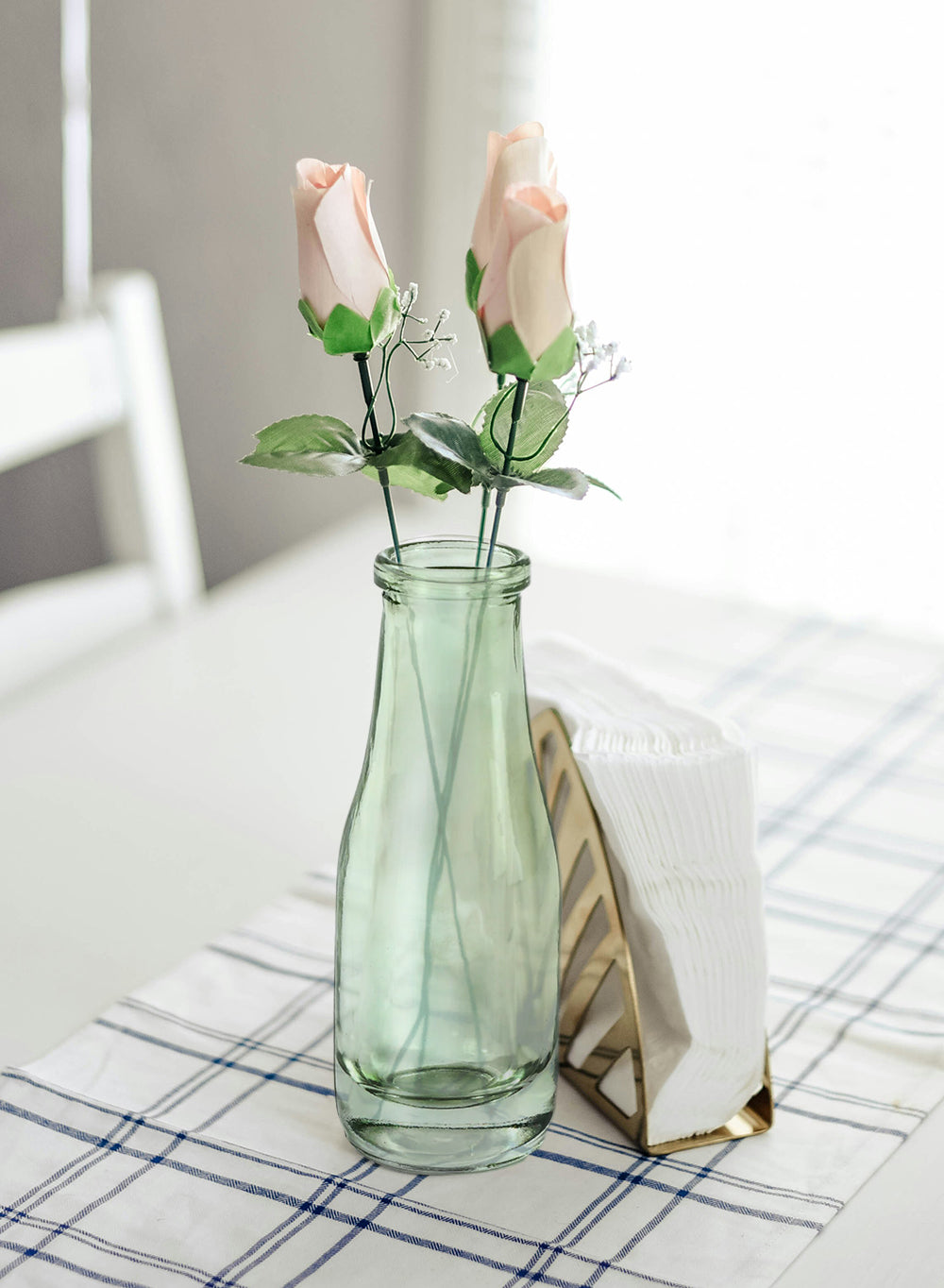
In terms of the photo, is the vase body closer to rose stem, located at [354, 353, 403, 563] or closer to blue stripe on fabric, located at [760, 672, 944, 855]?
rose stem, located at [354, 353, 403, 563]

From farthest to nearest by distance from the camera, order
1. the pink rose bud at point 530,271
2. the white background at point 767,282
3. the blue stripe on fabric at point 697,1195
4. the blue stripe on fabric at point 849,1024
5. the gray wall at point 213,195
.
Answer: the white background at point 767,282 < the gray wall at point 213,195 < the blue stripe on fabric at point 849,1024 < the blue stripe on fabric at point 697,1195 < the pink rose bud at point 530,271

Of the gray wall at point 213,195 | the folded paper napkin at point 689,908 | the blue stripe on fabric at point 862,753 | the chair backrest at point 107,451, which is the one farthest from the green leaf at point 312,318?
the gray wall at point 213,195

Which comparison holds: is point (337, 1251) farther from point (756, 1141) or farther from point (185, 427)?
point (185, 427)

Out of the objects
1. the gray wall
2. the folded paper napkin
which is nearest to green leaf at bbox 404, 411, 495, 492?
the folded paper napkin

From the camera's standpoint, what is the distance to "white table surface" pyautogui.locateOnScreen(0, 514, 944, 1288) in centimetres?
66

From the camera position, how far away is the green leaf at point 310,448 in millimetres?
524

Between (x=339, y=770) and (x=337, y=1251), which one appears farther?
(x=339, y=770)

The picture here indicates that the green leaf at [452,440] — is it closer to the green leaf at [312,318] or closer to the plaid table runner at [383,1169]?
the green leaf at [312,318]

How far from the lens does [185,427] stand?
6.48 ft

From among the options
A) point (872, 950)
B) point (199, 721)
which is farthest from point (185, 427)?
point (872, 950)

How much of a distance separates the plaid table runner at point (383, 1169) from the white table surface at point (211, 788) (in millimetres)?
23

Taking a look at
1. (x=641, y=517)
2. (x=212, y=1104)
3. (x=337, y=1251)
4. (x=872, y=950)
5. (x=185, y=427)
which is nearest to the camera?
(x=337, y=1251)

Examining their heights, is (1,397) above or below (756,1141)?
above

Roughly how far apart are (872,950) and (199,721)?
497mm
